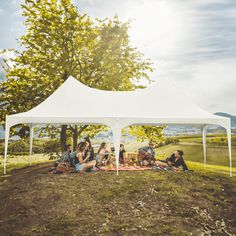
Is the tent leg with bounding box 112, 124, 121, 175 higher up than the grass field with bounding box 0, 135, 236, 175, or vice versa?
the tent leg with bounding box 112, 124, 121, 175

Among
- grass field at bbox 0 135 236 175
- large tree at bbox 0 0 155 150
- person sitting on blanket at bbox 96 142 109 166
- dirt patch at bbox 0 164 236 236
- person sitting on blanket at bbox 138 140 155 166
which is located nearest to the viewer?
dirt patch at bbox 0 164 236 236

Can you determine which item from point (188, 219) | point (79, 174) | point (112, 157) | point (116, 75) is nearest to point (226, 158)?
point (116, 75)

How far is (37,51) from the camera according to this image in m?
14.9

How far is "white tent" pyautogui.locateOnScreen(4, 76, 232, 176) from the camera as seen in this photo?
9180 millimetres

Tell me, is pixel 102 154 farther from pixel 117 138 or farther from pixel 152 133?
pixel 152 133

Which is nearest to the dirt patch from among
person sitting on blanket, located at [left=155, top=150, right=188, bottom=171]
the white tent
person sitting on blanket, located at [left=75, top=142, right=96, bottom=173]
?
person sitting on blanket, located at [left=75, top=142, right=96, bottom=173]

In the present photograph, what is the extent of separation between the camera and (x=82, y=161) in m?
9.84

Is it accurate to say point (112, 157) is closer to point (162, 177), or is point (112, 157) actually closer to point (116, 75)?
point (162, 177)

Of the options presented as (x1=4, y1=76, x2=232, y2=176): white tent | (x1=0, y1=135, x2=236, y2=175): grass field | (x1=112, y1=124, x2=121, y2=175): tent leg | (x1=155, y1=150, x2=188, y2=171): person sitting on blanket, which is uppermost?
(x1=4, y1=76, x2=232, y2=176): white tent

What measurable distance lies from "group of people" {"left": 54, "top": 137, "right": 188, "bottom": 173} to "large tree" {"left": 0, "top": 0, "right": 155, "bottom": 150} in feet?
16.1

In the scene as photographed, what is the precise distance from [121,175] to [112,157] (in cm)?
150

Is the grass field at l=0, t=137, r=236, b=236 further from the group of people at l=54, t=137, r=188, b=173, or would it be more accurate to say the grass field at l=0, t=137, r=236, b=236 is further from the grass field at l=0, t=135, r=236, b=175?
the grass field at l=0, t=135, r=236, b=175

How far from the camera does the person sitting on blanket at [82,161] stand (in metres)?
9.73

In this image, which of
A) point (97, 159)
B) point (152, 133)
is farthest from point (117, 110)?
point (152, 133)
